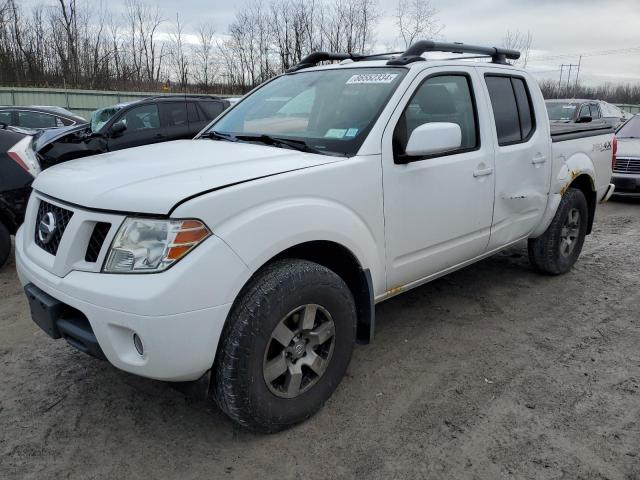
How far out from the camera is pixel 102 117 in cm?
992

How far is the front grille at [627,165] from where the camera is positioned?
9244 mm

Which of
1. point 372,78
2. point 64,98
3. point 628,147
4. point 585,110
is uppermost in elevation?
point 64,98

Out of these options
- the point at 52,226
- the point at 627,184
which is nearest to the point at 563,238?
the point at 52,226

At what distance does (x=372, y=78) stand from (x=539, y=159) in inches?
69.7

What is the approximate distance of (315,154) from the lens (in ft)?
9.64

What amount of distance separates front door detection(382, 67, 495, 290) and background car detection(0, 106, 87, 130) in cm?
1071

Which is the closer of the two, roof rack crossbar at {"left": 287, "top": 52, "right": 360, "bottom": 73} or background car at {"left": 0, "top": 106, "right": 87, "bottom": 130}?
roof rack crossbar at {"left": 287, "top": 52, "right": 360, "bottom": 73}

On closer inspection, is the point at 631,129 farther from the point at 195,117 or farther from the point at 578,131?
the point at 195,117

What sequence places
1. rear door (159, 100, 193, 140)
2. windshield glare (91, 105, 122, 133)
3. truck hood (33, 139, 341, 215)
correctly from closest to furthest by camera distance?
truck hood (33, 139, 341, 215) < windshield glare (91, 105, 122, 133) < rear door (159, 100, 193, 140)

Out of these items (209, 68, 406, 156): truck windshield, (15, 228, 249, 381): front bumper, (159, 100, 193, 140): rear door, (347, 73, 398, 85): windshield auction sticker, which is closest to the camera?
(15, 228, 249, 381): front bumper

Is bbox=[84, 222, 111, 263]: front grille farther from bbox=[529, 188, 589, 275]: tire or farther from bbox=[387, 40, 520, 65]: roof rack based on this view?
bbox=[529, 188, 589, 275]: tire

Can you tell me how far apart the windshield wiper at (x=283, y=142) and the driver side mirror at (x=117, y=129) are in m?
6.67

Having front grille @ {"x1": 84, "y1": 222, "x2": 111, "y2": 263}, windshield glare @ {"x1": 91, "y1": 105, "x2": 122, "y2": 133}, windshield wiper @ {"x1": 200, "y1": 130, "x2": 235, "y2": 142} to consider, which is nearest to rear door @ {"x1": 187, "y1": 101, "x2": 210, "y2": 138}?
windshield glare @ {"x1": 91, "y1": 105, "x2": 122, "y2": 133}

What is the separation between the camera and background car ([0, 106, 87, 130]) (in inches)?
476
